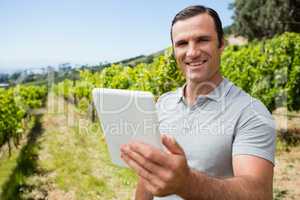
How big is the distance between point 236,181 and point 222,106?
44 centimetres

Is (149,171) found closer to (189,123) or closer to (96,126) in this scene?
(189,123)

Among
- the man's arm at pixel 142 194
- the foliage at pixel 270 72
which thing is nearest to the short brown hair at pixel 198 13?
the man's arm at pixel 142 194

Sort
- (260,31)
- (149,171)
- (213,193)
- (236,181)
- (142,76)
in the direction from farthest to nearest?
(260,31) < (142,76) < (236,181) < (213,193) < (149,171)

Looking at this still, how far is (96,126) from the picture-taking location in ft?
48.6

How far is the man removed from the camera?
4.17 ft

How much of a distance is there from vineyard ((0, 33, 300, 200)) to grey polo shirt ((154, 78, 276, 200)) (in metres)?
5.33

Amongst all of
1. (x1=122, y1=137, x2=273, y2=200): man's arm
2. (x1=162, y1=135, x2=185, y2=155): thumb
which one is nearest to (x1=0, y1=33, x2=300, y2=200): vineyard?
(x1=122, y1=137, x2=273, y2=200): man's arm

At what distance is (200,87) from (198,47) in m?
0.22

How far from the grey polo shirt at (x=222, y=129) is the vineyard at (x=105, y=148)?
5.33 metres

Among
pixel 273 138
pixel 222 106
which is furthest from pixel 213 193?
pixel 222 106

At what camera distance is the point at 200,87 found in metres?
1.77

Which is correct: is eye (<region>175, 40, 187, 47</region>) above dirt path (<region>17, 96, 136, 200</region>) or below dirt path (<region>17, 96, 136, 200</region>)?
above

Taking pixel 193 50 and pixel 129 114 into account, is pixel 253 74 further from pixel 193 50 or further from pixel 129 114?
pixel 129 114

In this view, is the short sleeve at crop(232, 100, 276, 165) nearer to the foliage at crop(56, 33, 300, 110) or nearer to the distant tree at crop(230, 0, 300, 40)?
the foliage at crop(56, 33, 300, 110)
